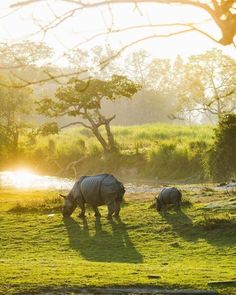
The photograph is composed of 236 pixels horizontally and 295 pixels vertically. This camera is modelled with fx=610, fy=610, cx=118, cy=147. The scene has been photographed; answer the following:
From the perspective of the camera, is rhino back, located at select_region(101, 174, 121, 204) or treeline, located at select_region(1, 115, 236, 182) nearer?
rhino back, located at select_region(101, 174, 121, 204)

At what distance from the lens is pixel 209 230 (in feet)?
54.2

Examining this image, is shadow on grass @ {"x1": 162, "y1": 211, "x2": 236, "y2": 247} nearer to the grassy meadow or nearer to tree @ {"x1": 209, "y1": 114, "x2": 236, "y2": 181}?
tree @ {"x1": 209, "y1": 114, "x2": 236, "y2": 181}

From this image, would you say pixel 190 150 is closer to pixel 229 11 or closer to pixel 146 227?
pixel 146 227

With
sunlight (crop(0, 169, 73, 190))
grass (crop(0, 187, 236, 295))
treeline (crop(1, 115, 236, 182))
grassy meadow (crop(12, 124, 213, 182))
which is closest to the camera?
grass (crop(0, 187, 236, 295))

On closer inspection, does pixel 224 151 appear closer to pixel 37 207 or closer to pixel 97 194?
pixel 37 207

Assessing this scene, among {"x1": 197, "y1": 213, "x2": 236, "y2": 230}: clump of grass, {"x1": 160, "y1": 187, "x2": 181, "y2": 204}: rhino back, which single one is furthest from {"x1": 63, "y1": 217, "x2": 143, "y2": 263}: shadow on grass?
{"x1": 197, "y1": 213, "x2": 236, "y2": 230}: clump of grass

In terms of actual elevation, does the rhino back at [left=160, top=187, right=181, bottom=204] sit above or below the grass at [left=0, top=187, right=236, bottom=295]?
above

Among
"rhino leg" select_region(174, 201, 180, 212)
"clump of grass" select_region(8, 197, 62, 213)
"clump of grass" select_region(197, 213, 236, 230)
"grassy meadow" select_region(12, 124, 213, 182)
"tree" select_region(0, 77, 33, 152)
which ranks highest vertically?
"tree" select_region(0, 77, 33, 152)

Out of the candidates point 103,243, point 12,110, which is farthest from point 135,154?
point 103,243

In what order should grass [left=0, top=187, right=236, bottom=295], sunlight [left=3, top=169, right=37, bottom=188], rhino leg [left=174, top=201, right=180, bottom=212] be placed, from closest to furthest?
grass [left=0, top=187, right=236, bottom=295] < rhino leg [left=174, top=201, right=180, bottom=212] < sunlight [left=3, top=169, right=37, bottom=188]

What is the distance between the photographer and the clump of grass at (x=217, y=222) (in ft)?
54.1

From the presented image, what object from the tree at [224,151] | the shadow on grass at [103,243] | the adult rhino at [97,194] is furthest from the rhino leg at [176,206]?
the tree at [224,151]

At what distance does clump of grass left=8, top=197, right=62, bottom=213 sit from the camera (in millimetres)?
22875

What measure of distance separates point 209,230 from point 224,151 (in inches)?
753
